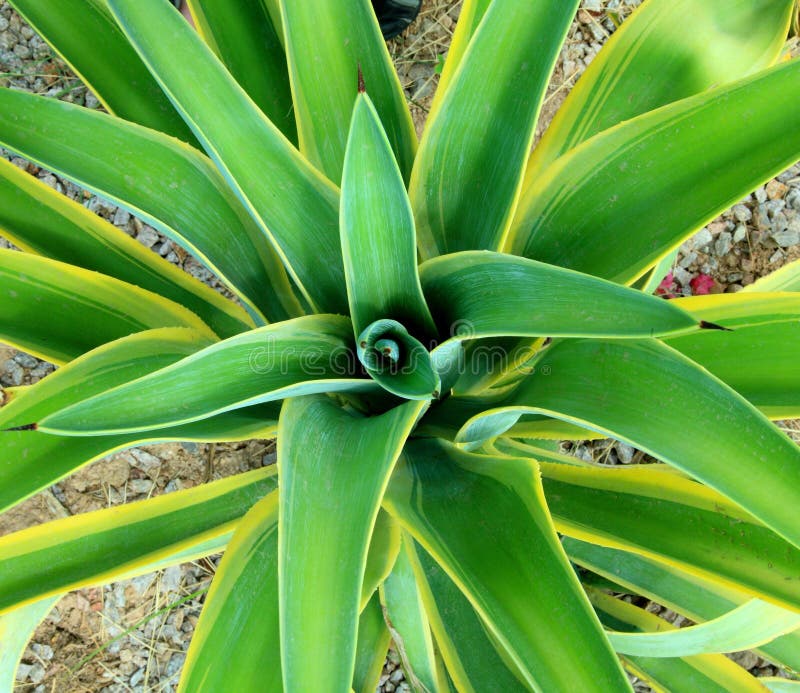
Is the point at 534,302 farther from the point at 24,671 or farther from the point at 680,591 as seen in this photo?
the point at 24,671

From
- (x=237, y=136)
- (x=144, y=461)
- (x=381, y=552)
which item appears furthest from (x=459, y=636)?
(x=144, y=461)

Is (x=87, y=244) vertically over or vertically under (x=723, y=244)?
under

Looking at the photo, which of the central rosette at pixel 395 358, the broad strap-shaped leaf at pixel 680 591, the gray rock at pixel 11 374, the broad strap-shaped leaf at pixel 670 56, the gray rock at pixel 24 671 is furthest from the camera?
the gray rock at pixel 11 374

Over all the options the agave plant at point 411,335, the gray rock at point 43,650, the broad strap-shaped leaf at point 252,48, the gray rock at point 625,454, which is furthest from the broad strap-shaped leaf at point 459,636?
the gray rock at point 43,650

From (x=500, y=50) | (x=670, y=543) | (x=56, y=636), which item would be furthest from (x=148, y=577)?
(x=500, y=50)

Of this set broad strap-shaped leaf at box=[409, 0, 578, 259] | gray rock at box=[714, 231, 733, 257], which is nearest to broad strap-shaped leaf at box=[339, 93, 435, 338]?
broad strap-shaped leaf at box=[409, 0, 578, 259]

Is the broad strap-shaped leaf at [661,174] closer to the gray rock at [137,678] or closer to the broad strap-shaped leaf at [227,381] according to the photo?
the broad strap-shaped leaf at [227,381]
